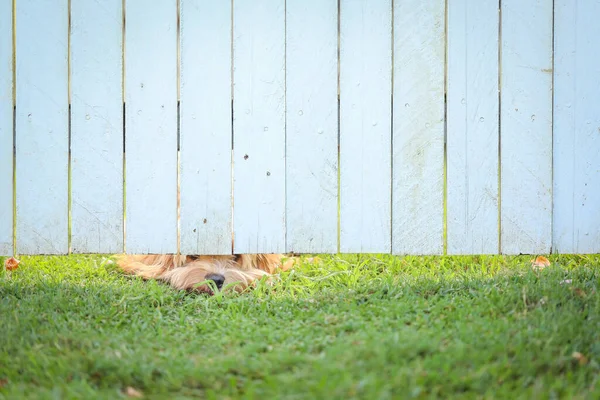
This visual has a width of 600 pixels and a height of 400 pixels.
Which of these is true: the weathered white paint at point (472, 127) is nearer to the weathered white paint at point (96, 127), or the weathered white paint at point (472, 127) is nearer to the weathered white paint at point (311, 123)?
the weathered white paint at point (311, 123)

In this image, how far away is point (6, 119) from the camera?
294cm

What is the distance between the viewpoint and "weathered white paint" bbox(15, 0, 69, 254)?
2.92 meters

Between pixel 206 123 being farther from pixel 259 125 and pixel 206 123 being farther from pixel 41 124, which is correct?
pixel 41 124

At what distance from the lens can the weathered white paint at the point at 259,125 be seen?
117 inches

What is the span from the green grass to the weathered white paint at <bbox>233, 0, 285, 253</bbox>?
312mm

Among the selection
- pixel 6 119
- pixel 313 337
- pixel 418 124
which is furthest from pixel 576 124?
pixel 6 119

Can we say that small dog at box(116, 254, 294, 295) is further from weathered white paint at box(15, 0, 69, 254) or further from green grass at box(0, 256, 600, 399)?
weathered white paint at box(15, 0, 69, 254)

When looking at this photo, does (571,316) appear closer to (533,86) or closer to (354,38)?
(533,86)

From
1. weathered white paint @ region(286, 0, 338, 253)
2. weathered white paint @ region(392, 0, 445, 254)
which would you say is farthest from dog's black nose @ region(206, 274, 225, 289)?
weathered white paint @ region(392, 0, 445, 254)

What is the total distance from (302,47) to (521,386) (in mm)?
1878

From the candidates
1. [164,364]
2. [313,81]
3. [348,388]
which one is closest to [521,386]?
[348,388]

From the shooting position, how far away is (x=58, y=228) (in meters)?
2.98

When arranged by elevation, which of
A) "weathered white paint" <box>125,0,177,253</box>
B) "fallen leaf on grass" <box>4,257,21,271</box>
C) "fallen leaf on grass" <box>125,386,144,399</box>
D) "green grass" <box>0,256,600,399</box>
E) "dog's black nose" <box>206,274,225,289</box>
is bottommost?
"fallen leaf on grass" <box>125,386,144,399</box>

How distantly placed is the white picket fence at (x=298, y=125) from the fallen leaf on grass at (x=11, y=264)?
15.4 inches
